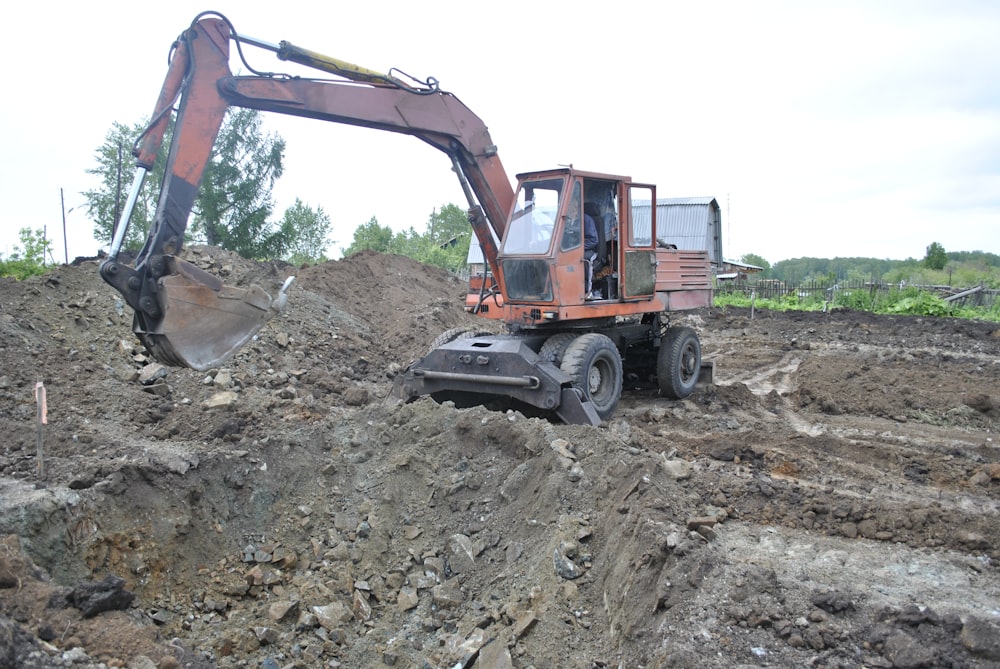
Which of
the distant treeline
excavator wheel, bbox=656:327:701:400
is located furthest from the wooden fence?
excavator wheel, bbox=656:327:701:400

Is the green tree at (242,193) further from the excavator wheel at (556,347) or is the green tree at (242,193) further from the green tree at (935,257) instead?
the green tree at (935,257)

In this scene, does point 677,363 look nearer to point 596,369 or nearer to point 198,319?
point 596,369

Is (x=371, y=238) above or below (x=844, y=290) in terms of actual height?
above

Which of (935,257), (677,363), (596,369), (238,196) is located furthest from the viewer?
(935,257)

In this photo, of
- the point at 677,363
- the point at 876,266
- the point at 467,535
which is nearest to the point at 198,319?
the point at 467,535

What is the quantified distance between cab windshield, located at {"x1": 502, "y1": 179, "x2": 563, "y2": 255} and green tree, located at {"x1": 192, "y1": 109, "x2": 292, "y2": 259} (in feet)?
53.9

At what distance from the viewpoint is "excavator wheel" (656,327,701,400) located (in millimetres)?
9359

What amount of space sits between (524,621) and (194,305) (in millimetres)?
3208

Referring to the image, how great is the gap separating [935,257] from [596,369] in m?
37.3

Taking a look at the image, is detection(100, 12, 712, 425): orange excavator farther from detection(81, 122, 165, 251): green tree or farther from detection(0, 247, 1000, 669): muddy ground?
detection(81, 122, 165, 251): green tree

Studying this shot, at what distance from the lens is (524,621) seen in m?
3.97

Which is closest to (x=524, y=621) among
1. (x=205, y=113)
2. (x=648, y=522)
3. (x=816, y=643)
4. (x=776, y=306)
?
(x=648, y=522)

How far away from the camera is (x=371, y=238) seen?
36.6 meters

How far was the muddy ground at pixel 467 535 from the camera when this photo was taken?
353 cm
